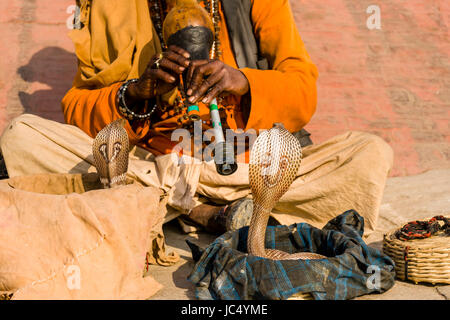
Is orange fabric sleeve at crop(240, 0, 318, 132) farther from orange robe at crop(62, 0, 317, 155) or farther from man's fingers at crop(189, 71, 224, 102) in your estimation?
man's fingers at crop(189, 71, 224, 102)

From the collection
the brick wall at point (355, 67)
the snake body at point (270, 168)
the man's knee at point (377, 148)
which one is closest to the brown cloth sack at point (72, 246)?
the snake body at point (270, 168)

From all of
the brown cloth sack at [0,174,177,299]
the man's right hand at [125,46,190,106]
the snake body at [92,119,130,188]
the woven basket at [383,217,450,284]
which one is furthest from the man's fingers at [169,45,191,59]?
the woven basket at [383,217,450,284]

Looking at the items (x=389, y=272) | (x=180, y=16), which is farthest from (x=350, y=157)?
(x=180, y=16)

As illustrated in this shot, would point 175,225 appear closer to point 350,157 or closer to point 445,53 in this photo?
point 350,157

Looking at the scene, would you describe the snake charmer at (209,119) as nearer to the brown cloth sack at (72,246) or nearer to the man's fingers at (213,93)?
the man's fingers at (213,93)

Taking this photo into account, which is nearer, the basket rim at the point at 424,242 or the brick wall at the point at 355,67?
the basket rim at the point at 424,242

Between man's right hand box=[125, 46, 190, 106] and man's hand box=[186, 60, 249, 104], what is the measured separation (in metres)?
0.06

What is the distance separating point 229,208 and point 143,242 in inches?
27.9

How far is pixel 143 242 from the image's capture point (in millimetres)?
2018

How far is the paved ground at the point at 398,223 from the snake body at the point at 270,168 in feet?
1.10

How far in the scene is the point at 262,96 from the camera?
8.57 feet

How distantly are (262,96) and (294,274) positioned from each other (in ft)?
3.46

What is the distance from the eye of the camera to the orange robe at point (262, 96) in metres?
2.66

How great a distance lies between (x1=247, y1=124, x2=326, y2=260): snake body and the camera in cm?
191
